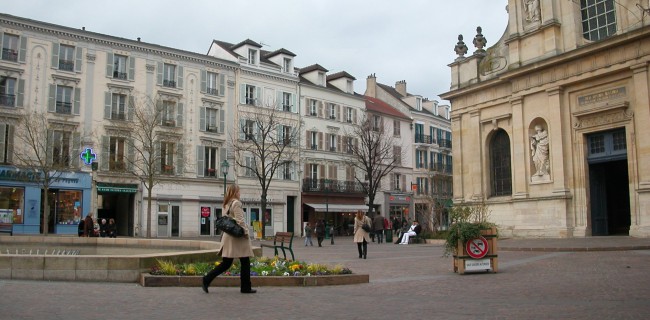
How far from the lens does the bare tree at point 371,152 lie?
45.6 meters

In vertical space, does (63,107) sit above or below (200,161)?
above

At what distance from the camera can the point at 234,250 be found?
915cm

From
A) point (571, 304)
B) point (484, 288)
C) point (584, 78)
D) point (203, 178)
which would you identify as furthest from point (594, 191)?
point (203, 178)

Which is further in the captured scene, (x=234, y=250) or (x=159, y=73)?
(x=159, y=73)

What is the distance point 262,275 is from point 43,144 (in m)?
29.6

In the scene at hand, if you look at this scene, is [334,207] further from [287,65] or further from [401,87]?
[401,87]

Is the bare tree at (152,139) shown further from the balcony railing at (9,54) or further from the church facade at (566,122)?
the church facade at (566,122)

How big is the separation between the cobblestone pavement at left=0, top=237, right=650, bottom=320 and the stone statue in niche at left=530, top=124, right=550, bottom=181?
16.3 m

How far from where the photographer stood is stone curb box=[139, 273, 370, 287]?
33.1 feet

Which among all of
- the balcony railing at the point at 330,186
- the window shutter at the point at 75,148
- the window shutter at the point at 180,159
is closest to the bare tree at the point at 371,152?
the balcony railing at the point at 330,186

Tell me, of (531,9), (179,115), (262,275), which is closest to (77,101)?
(179,115)

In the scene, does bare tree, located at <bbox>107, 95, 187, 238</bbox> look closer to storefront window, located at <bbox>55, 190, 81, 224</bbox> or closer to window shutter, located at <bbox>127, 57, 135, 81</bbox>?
window shutter, located at <bbox>127, 57, 135, 81</bbox>

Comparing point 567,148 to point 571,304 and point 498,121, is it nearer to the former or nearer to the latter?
point 498,121

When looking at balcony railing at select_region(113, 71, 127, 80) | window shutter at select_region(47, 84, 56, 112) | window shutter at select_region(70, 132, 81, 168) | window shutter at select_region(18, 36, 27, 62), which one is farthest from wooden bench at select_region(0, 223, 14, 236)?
balcony railing at select_region(113, 71, 127, 80)
